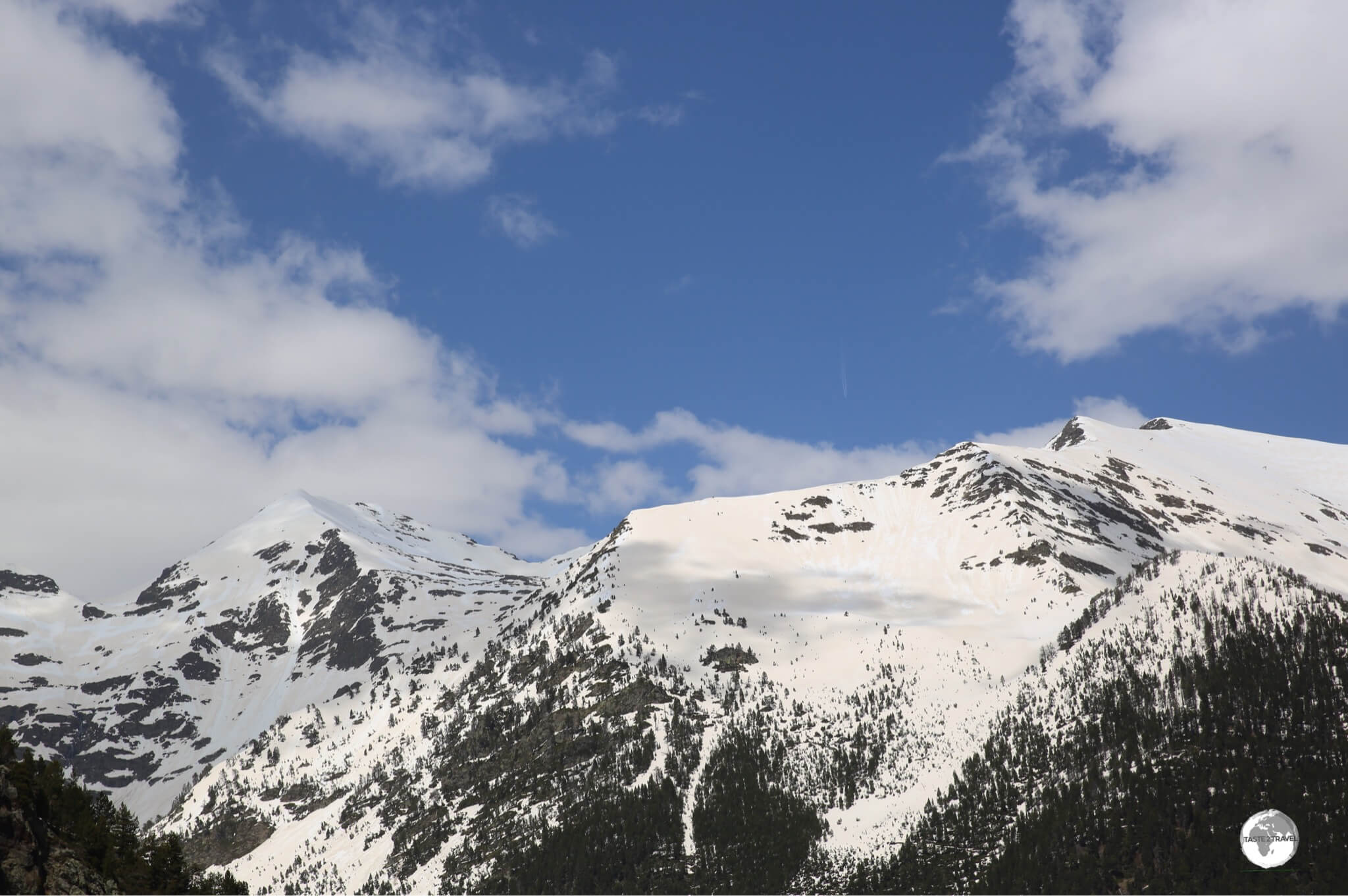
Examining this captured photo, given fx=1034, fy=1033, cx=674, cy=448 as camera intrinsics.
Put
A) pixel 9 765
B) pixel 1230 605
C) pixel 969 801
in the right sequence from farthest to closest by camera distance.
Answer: pixel 1230 605, pixel 969 801, pixel 9 765

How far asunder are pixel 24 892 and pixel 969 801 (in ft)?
536

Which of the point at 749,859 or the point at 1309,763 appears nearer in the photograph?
the point at 1309,763

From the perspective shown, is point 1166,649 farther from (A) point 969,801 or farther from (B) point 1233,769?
(A) point 969,801

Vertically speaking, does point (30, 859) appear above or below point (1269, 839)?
below

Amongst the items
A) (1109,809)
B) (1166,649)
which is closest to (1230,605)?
(1166,649)

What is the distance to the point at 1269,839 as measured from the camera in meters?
162

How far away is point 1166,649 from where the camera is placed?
641 ft

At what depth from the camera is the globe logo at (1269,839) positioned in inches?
6102

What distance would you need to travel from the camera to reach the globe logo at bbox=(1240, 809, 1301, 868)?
6102 inches

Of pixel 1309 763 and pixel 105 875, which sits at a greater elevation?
pixel 1309 763

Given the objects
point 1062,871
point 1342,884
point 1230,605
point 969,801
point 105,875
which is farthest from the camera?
point 1230,605

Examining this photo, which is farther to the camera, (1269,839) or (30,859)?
(1269,839)

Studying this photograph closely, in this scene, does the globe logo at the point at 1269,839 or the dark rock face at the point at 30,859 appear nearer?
the dark rock face at the point at 30,859

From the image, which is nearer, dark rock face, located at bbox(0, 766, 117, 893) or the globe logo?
dark rock face, located at bbox(0, 766, 117, 893)
